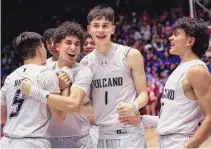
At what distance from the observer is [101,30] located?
4148 millimetres

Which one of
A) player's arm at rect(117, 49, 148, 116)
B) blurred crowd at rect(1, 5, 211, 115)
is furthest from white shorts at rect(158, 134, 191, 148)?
blurred crowd at rect(1, 5, 211, 115)

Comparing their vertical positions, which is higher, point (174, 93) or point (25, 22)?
point (25, 22)

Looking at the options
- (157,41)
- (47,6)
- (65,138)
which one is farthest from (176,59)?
(65,138)

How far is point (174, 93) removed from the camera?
3.52 metres

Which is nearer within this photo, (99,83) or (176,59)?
(99,83)

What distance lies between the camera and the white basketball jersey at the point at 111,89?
13.7 feet

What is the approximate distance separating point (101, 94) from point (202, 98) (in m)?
1.25

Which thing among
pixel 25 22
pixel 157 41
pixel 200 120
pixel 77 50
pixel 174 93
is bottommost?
pixel 200 120

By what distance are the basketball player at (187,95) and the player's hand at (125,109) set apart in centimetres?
34

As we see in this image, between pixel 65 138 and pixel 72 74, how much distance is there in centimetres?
88

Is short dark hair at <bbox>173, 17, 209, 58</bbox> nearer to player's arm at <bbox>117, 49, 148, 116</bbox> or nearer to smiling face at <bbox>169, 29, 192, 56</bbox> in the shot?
smiling face at <bbox>169, 29, 192, 56</bbox>

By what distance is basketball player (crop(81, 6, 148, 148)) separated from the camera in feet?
13.6

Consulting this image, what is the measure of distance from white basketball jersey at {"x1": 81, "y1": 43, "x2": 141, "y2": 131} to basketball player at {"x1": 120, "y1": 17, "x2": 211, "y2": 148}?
0.64m

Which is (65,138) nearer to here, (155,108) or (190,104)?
(190,104)
